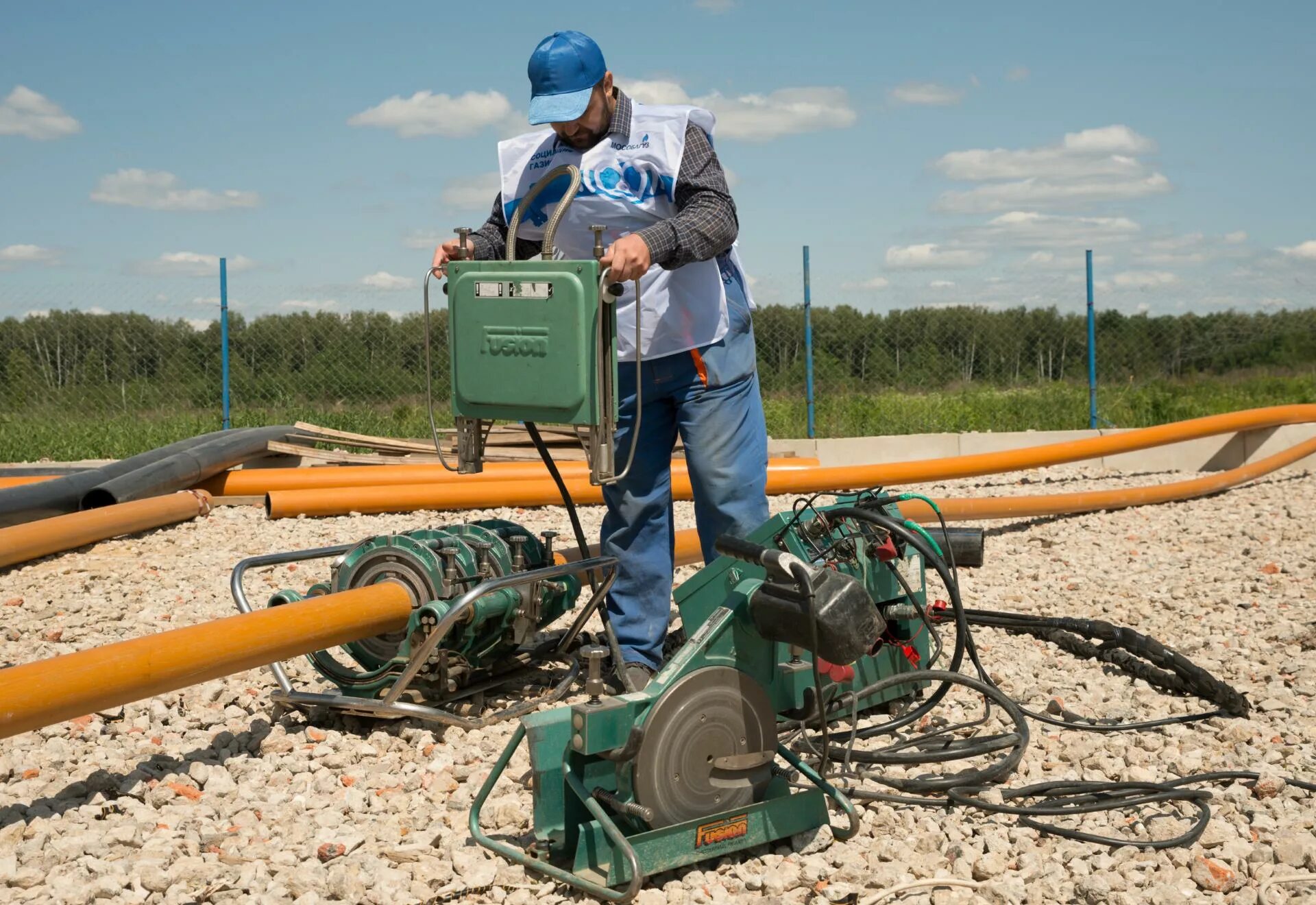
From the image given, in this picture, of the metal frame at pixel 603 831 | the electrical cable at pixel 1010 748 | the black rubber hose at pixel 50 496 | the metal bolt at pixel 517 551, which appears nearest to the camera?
the metal frame at pixel 603 831

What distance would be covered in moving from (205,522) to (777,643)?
14.2 ft

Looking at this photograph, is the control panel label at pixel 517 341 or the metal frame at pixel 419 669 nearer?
the control panel label at pixel 517 341

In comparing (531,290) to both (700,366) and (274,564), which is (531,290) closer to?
(700,366)

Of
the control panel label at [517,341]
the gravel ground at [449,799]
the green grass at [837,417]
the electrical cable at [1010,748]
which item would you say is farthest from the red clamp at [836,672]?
the green grass at [837,417]

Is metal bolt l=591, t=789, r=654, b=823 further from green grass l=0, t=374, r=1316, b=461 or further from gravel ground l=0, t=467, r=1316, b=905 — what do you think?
green grass l=0, t=374, r=1316, b=461

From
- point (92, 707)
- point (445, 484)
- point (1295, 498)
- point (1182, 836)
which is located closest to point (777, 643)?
point (1182, 836)

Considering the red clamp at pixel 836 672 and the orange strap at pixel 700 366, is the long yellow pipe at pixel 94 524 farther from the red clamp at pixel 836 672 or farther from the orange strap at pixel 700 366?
the red clamp at pixel 836 672

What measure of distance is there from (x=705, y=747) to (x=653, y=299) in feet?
4.71

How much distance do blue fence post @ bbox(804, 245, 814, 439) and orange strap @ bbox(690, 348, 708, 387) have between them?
645 centimetres

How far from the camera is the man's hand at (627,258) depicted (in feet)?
9.19

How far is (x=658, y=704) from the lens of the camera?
7.63 feet

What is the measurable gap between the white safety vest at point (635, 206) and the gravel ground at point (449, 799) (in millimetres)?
1216

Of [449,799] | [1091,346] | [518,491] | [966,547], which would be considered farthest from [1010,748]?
[1091,346]

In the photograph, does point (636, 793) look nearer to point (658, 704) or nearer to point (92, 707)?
point (658, 704)
